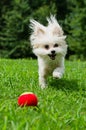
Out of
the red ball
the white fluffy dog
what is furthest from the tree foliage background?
the red ball

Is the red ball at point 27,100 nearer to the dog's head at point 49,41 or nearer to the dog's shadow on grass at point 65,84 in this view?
the dog's head at point 49,41

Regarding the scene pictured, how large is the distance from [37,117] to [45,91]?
2467 millimetres

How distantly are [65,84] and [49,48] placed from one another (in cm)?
100

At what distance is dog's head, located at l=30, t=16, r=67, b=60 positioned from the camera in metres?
8.19

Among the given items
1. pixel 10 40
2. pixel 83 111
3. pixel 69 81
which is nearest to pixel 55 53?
pixel 69 81

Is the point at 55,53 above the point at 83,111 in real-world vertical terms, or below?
above

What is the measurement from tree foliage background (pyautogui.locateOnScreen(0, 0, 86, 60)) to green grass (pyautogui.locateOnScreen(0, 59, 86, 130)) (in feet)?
96.3

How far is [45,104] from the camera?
6434 millimetres

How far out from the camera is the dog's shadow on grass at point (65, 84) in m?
8.49

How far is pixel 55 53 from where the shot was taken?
8.20 m

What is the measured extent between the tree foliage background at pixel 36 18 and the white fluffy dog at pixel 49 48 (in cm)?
3004

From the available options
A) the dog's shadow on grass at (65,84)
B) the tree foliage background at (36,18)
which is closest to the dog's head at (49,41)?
the dog's shadow on grass at (65,84)

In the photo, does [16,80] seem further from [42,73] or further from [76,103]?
[76,103]

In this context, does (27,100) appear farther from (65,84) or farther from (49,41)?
(65,84)
